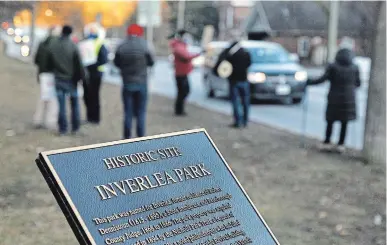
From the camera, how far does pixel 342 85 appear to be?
10.2 meters

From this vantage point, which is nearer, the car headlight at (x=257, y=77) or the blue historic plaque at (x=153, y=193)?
the blue historic plaque at (x=153, y=193)

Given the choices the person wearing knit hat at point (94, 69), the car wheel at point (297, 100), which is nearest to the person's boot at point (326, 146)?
the person wearing knit hat at point (94, 69)

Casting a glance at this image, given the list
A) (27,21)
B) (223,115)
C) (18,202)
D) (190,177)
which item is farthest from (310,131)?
(27,21)

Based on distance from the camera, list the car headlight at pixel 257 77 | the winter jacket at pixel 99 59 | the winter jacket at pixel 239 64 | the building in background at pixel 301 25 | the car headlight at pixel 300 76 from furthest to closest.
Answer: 1. the building in background at pixel 301 25
2. the car headlight at pixel 300 76
3. the car headlight at pixel 257 77
4. the winter jacket at pixel 239 64
5. the winter jacket at pixel 99 59

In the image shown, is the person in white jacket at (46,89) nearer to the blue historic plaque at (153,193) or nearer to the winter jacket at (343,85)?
the winter jacket at (343,85)

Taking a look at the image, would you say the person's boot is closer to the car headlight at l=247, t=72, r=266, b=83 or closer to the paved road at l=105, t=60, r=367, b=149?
the paved road at l=105, t=60, r=367, b=149

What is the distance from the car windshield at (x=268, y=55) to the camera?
64.1ft

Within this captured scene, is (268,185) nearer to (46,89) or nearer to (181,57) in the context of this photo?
(46,89)

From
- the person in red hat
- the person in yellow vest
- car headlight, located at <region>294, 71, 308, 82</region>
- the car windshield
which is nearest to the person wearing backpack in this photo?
the person in yellow vest

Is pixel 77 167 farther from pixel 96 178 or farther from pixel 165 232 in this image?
pixel 165 232

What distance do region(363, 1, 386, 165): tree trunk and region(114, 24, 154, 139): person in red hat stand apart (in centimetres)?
322

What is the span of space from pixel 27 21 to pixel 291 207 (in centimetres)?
4149

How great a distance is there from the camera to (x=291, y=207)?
7379 millimetres

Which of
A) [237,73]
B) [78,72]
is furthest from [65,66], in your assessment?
[237,73]
